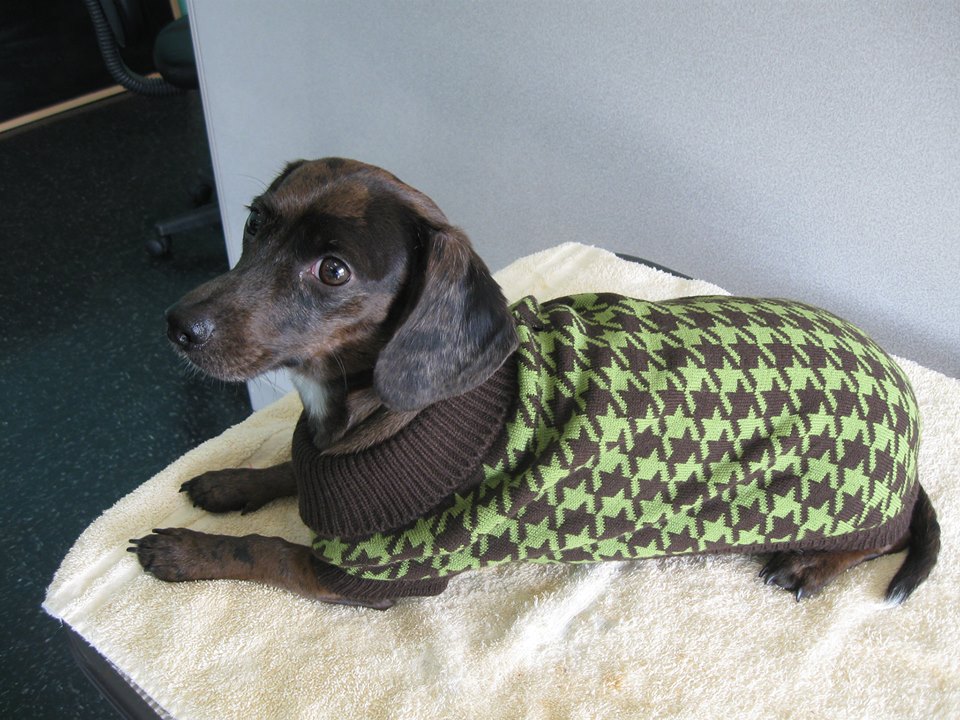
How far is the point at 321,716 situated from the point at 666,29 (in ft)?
4.88

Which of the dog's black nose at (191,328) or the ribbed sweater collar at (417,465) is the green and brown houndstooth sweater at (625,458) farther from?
the dog's black nose at (191,328)

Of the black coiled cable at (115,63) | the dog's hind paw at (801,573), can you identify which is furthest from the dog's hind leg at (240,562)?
the black coiled cable at (115,63)

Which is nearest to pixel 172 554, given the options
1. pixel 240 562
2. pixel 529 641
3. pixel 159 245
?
pixel 240 562

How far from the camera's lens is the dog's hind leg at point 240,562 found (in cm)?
134

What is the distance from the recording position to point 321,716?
1.18 metres

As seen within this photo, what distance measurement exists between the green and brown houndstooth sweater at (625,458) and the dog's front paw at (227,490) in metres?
0.23

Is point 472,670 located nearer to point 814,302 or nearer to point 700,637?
point 700,637

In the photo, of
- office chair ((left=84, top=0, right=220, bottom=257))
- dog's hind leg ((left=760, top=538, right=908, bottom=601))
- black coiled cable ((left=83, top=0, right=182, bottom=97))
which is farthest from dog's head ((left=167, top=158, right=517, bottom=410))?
black coiled cable ((left=83, top=0, right=182, bottom=97))

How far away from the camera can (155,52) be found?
308 centimetres

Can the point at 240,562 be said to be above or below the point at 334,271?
below

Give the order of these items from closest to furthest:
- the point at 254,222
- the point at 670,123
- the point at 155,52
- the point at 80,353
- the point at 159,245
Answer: the point at 254,222
the point at 670,123
the point at 80,353
the point at 155,52
the point at 159,245

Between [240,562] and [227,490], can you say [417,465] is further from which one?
[227,490]

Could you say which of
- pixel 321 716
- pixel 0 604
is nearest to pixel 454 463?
pixel 321 716

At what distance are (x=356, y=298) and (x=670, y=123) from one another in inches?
39.0
